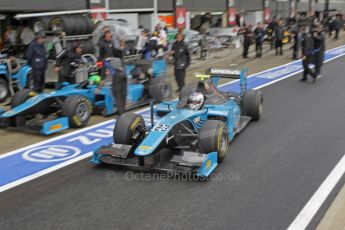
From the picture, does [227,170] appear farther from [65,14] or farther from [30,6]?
[30,6]

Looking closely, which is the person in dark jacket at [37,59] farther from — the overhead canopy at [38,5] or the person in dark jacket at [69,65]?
the overhead canopy at [38,5]

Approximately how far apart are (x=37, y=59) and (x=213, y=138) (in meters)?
6.65

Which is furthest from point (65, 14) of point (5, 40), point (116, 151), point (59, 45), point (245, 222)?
point (245, 222)

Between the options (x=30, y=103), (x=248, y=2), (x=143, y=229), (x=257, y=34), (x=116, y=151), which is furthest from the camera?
(x=248, y=2)

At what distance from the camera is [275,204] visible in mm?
5391

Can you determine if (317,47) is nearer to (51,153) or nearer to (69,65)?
(69,65)

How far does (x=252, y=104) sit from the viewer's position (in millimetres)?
9172

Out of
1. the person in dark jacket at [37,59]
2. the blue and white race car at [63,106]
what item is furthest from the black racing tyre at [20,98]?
the person in dark jacket at [37,59]

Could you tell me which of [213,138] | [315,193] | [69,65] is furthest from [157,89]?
[315,193]

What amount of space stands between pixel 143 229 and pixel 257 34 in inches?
686

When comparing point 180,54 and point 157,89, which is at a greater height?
point 180,54

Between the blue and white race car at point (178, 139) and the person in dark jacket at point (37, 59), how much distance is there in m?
4.76

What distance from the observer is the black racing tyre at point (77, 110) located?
8.83 metres

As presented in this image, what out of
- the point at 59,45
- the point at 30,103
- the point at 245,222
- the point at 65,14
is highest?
the point at 65,14
